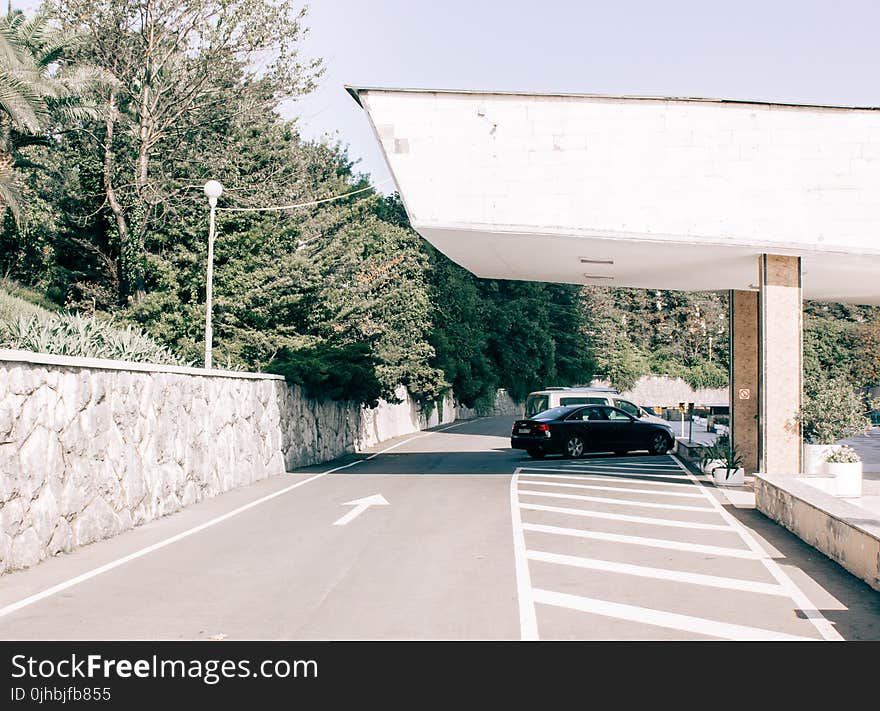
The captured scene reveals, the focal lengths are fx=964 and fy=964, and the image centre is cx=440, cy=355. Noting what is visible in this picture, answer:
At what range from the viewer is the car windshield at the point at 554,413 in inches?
1096

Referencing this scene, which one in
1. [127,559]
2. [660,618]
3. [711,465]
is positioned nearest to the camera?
[660,618]

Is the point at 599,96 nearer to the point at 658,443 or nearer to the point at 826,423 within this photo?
the point at 826,423

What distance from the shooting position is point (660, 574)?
10.0 metres

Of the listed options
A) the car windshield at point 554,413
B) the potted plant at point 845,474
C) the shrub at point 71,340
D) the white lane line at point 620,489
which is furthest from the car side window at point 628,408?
the shrub at point 71,340

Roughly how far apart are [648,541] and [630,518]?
2.22m

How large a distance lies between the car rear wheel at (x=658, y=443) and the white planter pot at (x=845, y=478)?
11.1 m

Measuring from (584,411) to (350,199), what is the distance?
27063 mm

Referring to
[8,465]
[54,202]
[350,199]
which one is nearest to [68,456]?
[8,465]

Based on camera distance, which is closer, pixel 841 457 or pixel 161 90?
pixel 841 457

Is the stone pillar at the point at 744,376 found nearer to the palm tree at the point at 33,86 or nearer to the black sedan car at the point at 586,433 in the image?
the black sedan car at the point at 586,433

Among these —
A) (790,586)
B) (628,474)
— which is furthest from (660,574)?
(628,474)

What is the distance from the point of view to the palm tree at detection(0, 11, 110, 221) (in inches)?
951
